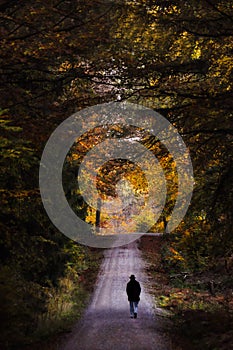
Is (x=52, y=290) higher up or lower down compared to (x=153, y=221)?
lower down

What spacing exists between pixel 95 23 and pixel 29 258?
6484 millimetres

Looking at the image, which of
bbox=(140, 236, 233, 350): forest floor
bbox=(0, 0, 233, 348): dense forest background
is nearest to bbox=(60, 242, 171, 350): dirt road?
bbox=(140, 236, 233, 350): forest floor

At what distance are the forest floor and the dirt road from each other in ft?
2.08

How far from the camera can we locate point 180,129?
1272 cm

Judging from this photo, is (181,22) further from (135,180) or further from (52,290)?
(52,290)

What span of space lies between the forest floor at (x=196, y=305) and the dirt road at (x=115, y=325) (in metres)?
0.63

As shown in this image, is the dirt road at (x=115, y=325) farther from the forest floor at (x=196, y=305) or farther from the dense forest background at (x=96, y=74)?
the dense forest background at (x=96, y=74)

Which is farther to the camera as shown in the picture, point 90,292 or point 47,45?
point 90,292

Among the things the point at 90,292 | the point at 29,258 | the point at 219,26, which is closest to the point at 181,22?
the point at 219,26

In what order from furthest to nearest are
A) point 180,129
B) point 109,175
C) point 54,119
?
point 109,175
point 180,129
point 54,119

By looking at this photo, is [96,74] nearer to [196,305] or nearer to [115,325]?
[115,325]

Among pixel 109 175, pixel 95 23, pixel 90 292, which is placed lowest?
pixel 90 292

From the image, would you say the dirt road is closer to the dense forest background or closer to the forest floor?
the forest floor

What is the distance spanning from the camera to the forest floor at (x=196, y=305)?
12989mm
